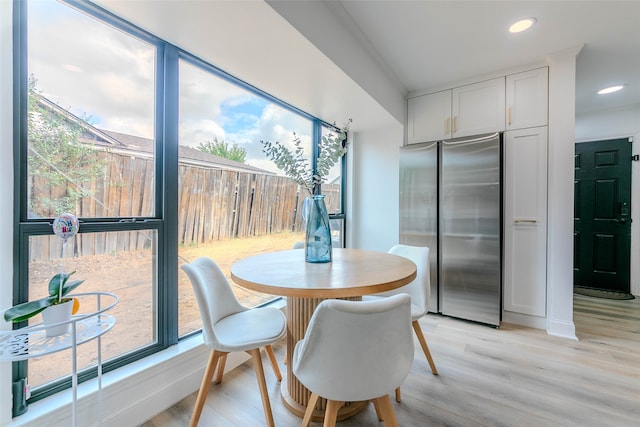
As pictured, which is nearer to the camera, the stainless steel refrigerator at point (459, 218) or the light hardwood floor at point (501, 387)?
the light hardwood floor at point (501, 387)

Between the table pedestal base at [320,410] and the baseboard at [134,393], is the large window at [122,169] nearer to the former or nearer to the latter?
the baseboard at [134,393]

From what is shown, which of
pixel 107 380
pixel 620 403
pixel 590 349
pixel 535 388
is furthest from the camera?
pixel 590 349

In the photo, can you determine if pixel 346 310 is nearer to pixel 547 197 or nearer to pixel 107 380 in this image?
pixel 107 380

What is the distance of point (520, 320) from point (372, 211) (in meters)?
1.89

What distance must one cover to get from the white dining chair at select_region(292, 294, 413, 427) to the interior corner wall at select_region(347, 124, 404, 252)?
94.3 inches

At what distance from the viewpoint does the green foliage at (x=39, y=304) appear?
94cm

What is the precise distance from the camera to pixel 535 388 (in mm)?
1675

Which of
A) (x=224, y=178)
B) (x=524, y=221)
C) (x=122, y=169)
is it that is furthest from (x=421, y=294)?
(x=122, y=169)

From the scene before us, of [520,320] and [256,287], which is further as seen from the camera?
[520,320]

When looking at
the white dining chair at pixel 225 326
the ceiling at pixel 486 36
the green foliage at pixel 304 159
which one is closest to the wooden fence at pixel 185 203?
the white dining chair at pixel 225 326

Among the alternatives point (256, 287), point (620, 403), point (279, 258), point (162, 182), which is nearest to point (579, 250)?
point (620, 403)

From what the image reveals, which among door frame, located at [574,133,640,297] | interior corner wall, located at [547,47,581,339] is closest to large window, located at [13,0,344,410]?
interior corner wall, located at [547,47,581,339]

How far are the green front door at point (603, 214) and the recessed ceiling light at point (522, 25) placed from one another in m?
2.71

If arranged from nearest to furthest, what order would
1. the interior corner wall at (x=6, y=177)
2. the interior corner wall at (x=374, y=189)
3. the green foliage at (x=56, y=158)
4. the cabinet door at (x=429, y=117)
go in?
1. the interior corner wall at (x=6, y=177)
2. the green foliage at (x=56, y=158)
3. the cabinet door at (x=429, y=117)
4. the interior corner wall at (x=374, y=189)
